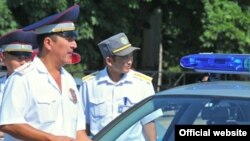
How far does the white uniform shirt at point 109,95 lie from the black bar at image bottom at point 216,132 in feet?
4.48

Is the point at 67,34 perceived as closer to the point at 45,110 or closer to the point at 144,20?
the point at 45,110

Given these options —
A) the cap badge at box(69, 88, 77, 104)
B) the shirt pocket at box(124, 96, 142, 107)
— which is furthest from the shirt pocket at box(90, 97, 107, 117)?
the cap badge at box(69, 88, 77, 104)

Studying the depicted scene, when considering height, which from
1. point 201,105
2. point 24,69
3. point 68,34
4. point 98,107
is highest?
point 68,34

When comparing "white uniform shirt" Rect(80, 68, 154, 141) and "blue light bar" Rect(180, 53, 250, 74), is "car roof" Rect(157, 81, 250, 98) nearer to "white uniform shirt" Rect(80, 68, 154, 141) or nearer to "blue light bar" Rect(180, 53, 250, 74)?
"blue light bar" Rect(180, 53, 250, 74)

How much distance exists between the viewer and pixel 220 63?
14.9 feet

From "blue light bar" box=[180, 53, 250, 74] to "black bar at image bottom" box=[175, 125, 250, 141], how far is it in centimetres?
70

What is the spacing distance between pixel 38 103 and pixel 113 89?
152 centimetres

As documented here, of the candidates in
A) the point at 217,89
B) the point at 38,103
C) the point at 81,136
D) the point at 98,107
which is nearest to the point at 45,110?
the point at 38,103

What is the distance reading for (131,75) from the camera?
5281mm

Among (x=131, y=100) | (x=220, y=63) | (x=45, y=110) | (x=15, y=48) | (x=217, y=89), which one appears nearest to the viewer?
(x=45, y=110)

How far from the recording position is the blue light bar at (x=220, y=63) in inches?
174

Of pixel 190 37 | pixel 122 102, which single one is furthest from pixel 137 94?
pixel 190 37

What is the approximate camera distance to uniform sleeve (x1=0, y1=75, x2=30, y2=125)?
3.69 meters

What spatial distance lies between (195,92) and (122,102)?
3.62 feet
